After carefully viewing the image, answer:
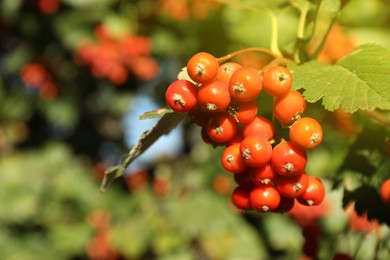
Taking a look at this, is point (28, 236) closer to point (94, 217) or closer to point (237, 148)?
point (94, 217)

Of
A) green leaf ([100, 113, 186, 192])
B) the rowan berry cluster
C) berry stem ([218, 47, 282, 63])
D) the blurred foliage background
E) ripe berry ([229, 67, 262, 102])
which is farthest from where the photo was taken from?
the rowan berry cluster

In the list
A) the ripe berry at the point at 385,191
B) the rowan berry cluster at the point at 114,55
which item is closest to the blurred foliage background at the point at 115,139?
the rowan berry cluster at the point at 114,55

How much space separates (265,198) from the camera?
1292 millimetres

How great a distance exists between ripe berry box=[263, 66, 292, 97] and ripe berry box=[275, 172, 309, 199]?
22cm

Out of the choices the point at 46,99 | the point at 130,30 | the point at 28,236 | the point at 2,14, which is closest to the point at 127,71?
the point at 130,30

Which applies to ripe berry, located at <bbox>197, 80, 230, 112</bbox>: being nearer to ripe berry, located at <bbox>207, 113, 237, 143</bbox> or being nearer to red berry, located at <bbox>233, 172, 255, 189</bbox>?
ripe berry, located at <bbox>207, 113, 237, 143</bbox>

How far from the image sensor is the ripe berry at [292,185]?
4.27 ft

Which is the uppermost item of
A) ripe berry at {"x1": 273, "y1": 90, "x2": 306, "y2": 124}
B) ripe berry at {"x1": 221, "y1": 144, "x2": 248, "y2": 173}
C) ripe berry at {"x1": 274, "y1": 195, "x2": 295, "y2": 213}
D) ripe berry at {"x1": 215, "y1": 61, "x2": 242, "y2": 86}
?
ripe berry at {"x1": 215, "y1": 61, "x2": 242, "y2": 86}

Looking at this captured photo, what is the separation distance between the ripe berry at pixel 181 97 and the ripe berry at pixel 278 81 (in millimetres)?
182

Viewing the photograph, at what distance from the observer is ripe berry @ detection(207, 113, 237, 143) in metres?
1.30

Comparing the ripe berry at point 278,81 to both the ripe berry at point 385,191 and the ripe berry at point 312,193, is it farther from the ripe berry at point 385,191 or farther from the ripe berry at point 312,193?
the ripe berry at point 385,191

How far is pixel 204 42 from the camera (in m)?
3.85

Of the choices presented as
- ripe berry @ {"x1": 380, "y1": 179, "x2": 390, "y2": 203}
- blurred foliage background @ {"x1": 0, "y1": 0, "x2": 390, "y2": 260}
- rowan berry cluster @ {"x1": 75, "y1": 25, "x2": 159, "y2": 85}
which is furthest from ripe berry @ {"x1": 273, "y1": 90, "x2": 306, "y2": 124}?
rowan berry cluster @ {"x1": 75, "y1": 25, "x2": 159, "y2": 85}

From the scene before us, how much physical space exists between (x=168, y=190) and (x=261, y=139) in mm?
3373
